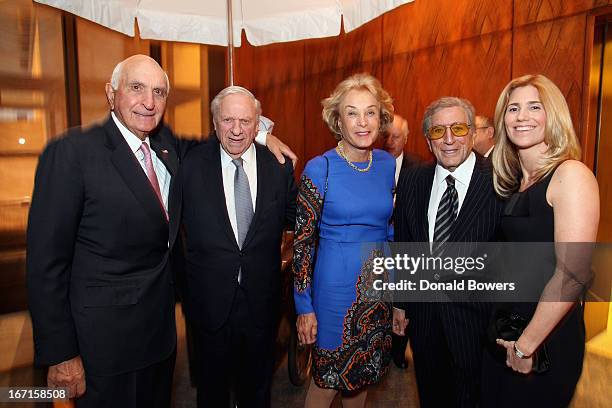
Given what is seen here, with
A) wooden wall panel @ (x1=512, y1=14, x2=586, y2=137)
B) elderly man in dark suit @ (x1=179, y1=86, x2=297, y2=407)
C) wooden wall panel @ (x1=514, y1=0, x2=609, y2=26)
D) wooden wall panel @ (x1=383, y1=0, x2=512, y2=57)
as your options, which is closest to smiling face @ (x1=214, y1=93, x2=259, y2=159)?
elderly man in dark suit @ (x1=179, y1=86, x2=297, y2=407)

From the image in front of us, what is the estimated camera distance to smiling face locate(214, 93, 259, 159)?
6.46 ft

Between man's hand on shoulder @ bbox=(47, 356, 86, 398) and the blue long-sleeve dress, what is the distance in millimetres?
905

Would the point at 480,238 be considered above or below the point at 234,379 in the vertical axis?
above

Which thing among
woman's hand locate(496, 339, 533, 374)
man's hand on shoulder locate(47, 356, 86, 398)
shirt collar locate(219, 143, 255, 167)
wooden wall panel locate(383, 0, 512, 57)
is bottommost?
man's hand on shoulder locate(47, 356, 86, 398)

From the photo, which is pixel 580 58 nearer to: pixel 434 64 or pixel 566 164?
pixel 434 64

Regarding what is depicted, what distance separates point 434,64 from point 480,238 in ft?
11.4

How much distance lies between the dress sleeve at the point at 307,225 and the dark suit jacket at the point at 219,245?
0.11 metres

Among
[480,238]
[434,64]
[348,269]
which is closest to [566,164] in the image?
[480,238]

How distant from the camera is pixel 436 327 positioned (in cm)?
183

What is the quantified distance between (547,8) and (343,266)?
9.90ft

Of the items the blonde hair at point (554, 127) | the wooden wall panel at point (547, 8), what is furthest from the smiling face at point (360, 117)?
the wooden wall panel at point (547, 8)

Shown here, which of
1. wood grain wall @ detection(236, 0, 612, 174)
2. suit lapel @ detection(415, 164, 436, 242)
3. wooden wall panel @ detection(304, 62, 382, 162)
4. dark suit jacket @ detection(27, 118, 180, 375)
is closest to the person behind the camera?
dark suit jacket @ detection(27, 118, 180, 375)

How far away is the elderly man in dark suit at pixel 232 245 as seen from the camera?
1.92 m

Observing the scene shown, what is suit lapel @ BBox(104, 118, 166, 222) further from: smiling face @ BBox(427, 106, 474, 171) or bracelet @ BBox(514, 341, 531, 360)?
bracelet @ BBox(514, 341, 531, 360)
